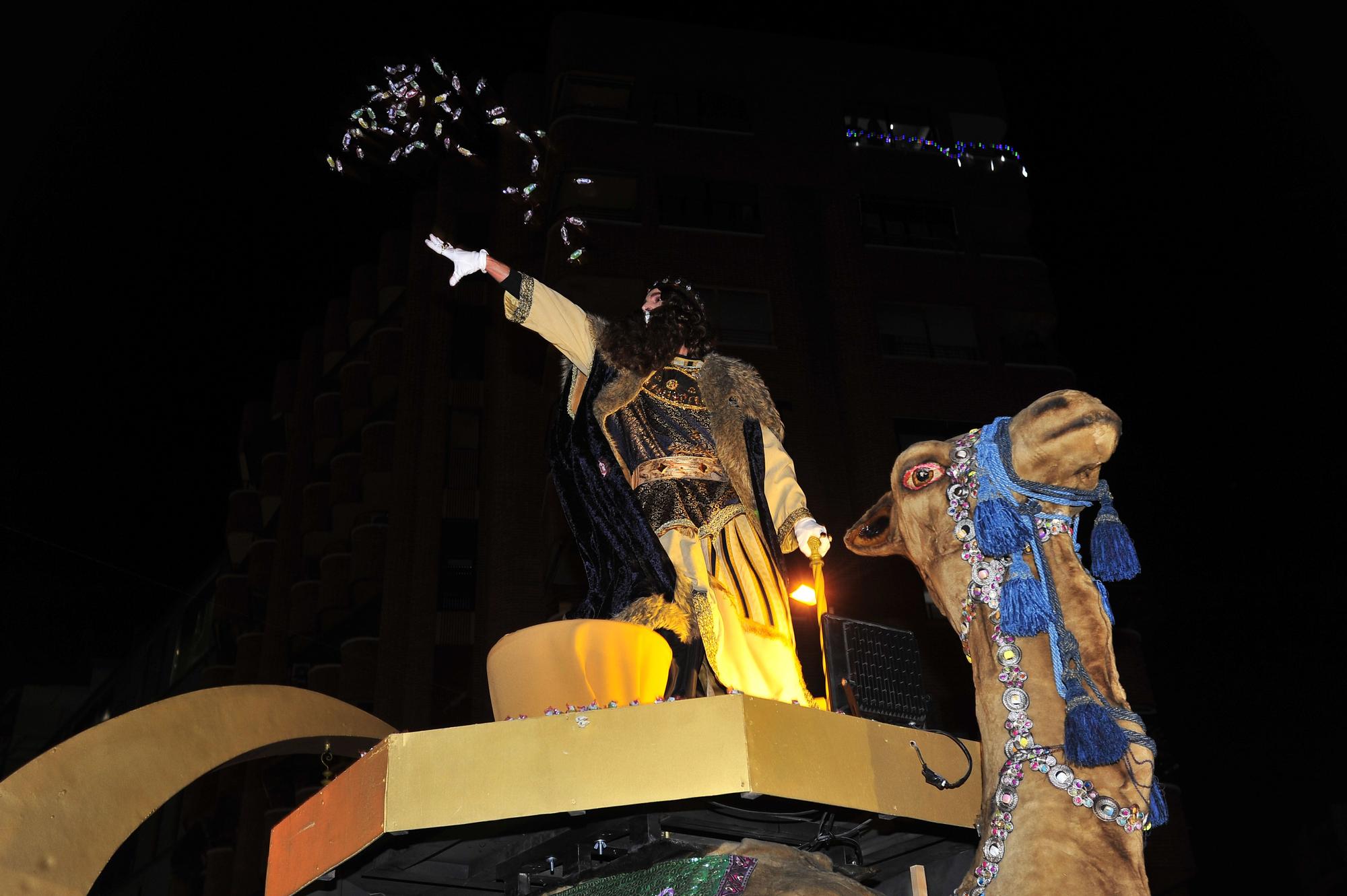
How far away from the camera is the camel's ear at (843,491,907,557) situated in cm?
420

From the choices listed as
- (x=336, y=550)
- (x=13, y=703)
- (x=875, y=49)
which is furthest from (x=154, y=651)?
(x=875, y=49)

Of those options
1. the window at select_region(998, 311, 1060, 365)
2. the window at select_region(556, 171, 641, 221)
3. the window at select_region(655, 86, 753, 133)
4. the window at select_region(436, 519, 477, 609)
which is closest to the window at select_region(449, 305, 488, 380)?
the window at select_region(436, 519, 477, 609)

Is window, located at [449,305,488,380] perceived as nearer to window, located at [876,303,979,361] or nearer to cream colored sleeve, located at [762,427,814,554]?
window, located at [876,303,979,361]

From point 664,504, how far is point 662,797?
1665 millimetres

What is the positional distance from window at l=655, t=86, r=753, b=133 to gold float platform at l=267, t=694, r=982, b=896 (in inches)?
807

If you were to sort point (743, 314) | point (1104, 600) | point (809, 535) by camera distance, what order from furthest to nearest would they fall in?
1. point (743, 314)
2. point (809, 535)
3. point (1104, 600)

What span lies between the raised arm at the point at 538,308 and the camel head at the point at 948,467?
163cm

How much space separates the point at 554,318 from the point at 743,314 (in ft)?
56.0

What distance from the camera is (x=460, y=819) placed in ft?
11.5

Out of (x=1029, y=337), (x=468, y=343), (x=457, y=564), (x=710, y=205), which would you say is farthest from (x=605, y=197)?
(x=1029, y=337)

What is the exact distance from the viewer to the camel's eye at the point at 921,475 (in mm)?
4078

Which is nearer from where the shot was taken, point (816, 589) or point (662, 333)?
point (816, 589)

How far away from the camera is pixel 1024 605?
3623 mm

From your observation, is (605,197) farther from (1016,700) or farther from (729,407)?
(1016,700)
